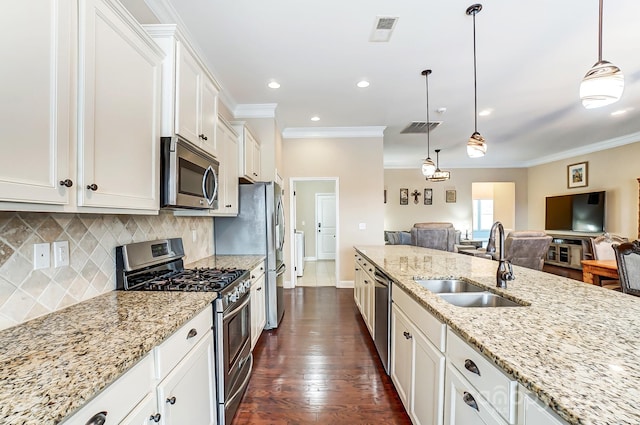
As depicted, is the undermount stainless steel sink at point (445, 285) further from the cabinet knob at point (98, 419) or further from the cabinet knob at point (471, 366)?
the cabinet knob at point (98, 419)

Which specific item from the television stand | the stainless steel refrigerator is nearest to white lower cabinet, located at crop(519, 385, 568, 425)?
the stainless steel refrigerator

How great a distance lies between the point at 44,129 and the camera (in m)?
0.91

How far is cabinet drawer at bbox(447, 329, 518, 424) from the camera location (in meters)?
0.85

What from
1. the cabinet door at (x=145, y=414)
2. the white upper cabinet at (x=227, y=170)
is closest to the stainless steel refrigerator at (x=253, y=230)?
the white upper cabinet at (x=227, y=170)

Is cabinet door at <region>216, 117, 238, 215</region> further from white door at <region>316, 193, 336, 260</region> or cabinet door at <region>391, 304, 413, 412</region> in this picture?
white door at <region>316, 193, 336, 260</region>

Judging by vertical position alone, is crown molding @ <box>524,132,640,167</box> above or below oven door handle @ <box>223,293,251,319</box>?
above

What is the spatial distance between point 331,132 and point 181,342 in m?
4.42

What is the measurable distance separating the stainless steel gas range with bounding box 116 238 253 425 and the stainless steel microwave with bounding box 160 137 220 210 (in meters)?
0.45

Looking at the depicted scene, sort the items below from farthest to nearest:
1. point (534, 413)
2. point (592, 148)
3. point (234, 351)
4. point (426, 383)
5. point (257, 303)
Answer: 1. point (592, 148)
2. point (257, 303)
3. point (234, 351)
4. point (426, 383)
5. point (534, 413)

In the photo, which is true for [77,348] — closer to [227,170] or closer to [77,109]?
[77,109]

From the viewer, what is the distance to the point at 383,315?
2.31m

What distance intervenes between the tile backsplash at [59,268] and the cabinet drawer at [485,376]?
176 centimetres

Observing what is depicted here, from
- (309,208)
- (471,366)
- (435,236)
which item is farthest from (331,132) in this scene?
(471,366)

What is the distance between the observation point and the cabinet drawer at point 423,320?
4.26 ft
